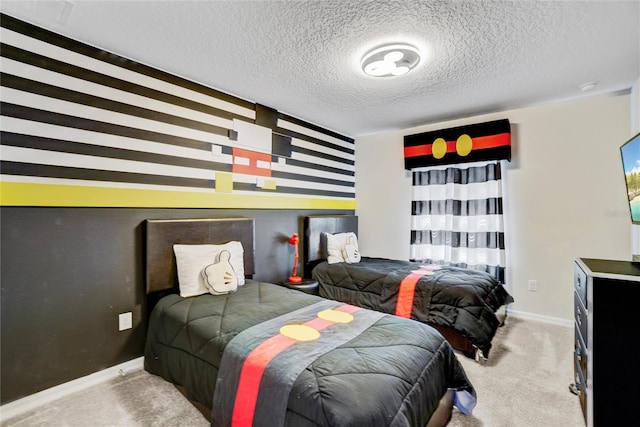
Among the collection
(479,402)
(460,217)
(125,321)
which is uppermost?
(460,217)

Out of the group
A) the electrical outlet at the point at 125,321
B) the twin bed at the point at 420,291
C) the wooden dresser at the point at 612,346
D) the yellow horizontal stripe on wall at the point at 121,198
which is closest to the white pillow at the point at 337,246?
the twin bed at the point at 420,291

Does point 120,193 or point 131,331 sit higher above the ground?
point 120,193

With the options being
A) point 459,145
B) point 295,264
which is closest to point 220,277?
point 295,264

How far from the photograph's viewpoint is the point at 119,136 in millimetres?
2219

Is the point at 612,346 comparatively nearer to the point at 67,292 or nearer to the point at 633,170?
the point at 633,170

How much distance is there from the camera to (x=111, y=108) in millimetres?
2180

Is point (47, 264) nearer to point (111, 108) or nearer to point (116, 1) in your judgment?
point (111, 108)

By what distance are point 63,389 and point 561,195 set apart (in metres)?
4.76

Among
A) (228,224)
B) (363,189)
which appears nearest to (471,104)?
(363,189)

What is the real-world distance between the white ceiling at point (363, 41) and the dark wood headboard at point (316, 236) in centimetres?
153

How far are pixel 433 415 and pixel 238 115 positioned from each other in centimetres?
297

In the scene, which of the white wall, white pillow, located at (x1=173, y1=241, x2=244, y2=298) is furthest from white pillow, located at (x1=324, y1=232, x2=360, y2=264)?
the white wall

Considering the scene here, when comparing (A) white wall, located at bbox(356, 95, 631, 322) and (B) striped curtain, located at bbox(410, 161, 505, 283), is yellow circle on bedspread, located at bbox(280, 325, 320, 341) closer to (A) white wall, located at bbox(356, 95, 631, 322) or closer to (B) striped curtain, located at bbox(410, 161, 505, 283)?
(B) striped curtain, located at bbox(410, 161, 505, 283)

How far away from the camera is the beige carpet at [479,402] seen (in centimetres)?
168
